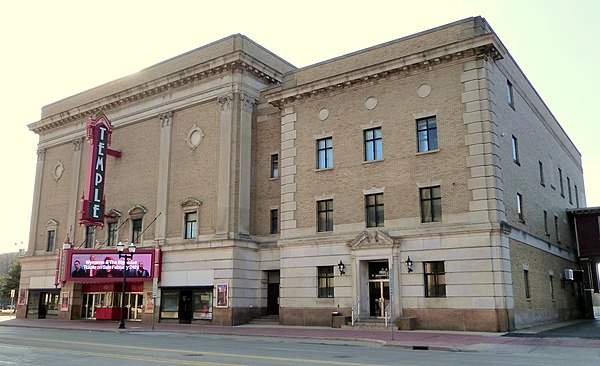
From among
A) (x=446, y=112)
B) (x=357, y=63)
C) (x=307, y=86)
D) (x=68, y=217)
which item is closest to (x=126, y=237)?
(x=68, y=217)

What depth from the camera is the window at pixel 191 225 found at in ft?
123

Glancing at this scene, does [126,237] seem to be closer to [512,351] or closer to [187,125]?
[187,125]

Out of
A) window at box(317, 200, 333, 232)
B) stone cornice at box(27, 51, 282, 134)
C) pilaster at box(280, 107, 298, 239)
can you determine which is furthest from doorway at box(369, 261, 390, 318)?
stone cornice at box(27, 51, 282, 134)

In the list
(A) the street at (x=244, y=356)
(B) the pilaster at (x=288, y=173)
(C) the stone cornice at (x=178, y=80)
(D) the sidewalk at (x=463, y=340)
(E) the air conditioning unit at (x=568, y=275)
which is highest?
(C) the stone cornice at (x=178, y=80)

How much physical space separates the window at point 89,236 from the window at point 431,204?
26.6 m

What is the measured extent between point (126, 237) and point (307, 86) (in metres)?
17.5

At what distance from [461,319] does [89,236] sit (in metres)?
29.6

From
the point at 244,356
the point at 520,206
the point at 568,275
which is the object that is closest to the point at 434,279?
the point at 520,206

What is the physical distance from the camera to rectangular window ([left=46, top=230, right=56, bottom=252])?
155 feet

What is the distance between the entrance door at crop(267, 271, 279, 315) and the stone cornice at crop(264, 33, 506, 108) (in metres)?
11.0

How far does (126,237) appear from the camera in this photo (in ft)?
134

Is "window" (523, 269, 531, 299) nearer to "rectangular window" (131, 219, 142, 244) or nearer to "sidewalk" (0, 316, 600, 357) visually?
"sidewalk" (0, 316, 600, 357)

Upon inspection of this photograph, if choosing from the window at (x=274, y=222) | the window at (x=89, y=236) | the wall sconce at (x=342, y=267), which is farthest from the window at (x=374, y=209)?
the window at (x=89, y=236)

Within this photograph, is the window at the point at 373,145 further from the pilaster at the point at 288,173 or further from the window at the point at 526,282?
the window at the point at 526,282
